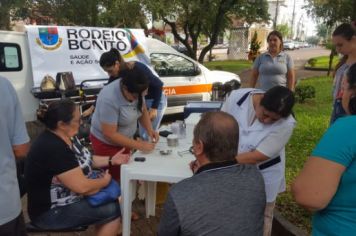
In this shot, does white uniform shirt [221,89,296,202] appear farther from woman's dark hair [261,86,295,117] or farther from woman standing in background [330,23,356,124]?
woman standing in background [330,23,356,124]

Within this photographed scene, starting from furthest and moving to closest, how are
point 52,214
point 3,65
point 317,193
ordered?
point 3,65, point 52,214, point 317,193

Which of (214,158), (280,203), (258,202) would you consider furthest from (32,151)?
(280,203)

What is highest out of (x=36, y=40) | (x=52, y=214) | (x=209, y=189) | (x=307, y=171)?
(x=36, y=40)

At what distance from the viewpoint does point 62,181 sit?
221 centimetres

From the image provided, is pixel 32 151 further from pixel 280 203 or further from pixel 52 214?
pixel 280 203

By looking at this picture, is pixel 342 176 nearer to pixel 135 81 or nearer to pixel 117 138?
pixel 135 81

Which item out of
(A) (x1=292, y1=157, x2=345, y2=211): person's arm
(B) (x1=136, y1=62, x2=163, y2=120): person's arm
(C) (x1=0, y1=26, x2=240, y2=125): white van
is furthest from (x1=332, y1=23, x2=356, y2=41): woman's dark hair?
(C) (x1=0, y1=26, x2=240, y2=125): white van

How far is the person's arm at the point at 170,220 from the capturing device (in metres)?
1.39

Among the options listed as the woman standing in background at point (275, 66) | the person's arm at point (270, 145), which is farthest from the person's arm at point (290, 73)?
the person's arm at point (270, 145)

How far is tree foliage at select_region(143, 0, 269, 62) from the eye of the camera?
39.8 ft

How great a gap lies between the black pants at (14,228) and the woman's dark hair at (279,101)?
1.57 metres

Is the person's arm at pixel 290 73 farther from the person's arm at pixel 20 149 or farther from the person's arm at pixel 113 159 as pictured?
the person's arm at pixel 20 149

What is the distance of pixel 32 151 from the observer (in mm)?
2203

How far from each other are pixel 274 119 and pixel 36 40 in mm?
4599
